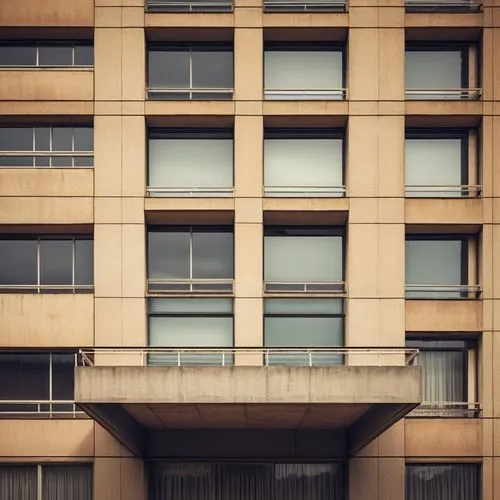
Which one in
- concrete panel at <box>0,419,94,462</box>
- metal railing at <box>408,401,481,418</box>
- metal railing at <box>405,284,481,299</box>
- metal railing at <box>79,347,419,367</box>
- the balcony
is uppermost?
metal railing at <box>405,284,481,299</box>

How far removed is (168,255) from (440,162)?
8.94m

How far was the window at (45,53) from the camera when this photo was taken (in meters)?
25.9

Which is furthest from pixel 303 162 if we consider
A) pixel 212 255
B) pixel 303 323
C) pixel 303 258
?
pixel 303 323

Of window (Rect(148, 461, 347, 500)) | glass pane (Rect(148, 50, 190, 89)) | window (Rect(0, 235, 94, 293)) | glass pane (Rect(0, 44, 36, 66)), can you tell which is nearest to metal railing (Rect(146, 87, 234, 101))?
glass pane (Rect(148, 50, 190, 89))

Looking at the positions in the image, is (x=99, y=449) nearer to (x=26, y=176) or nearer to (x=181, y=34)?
(x=26, y=176)

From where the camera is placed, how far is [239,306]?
2422 centimetres

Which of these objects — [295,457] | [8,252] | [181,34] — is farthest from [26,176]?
[295,457]

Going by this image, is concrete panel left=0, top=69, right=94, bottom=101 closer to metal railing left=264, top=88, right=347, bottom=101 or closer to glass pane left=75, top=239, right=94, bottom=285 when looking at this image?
glass pane left=75, top=239, right=94, bottom=285

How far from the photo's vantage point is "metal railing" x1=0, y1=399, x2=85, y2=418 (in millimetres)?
24406

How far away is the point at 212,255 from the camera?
25.4 m

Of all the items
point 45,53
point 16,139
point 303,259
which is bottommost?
point 303,259

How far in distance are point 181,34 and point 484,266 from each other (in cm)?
1162

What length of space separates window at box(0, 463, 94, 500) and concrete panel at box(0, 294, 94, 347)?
3615mm

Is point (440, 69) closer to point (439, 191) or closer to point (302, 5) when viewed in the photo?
point (439, 191)
